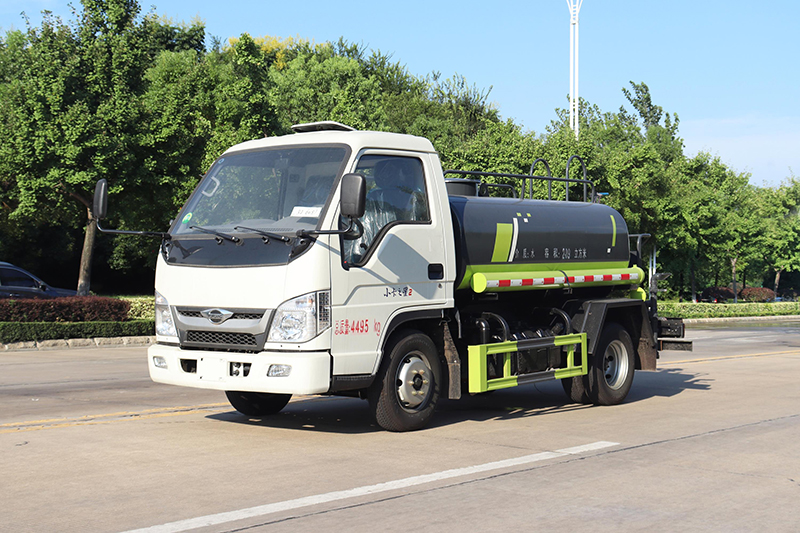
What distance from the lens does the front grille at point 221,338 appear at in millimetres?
8148

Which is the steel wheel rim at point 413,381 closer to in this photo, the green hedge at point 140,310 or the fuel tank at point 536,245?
the fuel tank at point 536,245

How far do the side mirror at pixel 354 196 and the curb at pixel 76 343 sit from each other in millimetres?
14679

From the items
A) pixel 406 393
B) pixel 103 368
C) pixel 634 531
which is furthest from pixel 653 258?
pixel 634 531

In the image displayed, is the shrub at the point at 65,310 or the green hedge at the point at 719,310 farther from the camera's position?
the green hedge at the point at 719,310

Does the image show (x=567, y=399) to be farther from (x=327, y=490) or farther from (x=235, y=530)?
(x=235, y=530)

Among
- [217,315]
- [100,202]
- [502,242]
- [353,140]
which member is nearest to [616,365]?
[502,242]

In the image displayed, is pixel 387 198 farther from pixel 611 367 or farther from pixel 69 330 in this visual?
pixel 69 330

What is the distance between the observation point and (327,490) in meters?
6.42

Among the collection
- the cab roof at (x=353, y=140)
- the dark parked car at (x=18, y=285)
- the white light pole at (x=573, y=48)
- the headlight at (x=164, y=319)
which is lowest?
the headlight at (x=164, y=319)

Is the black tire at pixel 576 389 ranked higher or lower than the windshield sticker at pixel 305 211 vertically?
lower

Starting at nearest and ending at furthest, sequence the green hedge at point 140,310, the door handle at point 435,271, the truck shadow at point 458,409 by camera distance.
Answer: the door handle at point 435,271 < the truck shadow at point 458,409 < the green hedge at point 140,310

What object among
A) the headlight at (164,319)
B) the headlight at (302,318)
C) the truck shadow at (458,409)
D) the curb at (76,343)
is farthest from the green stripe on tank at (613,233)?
the curb at (76,343)

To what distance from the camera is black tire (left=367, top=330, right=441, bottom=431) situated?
8.61 metres

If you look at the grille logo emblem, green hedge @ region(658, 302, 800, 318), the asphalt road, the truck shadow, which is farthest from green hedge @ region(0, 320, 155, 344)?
green hedge @ region(658, 302, 800, 318)
